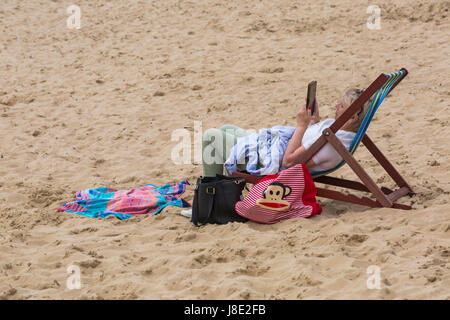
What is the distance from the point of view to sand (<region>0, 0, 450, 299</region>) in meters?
3.50

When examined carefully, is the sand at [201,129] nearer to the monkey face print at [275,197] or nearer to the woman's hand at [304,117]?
the monkey face print at [275,197]

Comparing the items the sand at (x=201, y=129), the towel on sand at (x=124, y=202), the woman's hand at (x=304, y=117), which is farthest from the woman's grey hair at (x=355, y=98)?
the towel on sand at (x=124, y=202)

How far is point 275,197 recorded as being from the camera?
4.28 meters

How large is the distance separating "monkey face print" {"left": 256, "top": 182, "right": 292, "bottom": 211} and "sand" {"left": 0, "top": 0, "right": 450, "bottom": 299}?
167 millimetres

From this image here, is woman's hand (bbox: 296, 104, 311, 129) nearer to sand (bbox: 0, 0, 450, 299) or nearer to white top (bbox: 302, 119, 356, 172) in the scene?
white top (bbox: 302, 119, 356, 172)

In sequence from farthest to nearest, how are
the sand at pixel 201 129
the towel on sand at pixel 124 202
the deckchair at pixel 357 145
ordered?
the towel on sand at pixel 124 202 → the deckchair at pixel 357 145 → the sand at pixel 201 129

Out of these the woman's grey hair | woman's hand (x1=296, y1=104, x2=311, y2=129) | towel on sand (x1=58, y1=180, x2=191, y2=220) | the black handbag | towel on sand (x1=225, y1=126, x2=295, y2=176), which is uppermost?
the woman's grey hair

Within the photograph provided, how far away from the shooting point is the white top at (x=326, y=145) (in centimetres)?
431

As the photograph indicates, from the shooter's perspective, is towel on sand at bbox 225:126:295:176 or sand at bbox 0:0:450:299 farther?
towel on sand at bbox 225:126:295:176

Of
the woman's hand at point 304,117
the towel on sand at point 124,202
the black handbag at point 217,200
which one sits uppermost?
the woman's hand at point 304,117

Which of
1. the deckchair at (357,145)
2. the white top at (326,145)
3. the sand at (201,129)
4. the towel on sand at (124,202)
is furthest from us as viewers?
the towel on sand at (124,202)

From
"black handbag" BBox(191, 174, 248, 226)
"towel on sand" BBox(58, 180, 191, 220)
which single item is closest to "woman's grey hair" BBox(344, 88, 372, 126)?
"black handbag" BBox(191, 174, 248, 226)

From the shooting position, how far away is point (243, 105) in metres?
7.49
